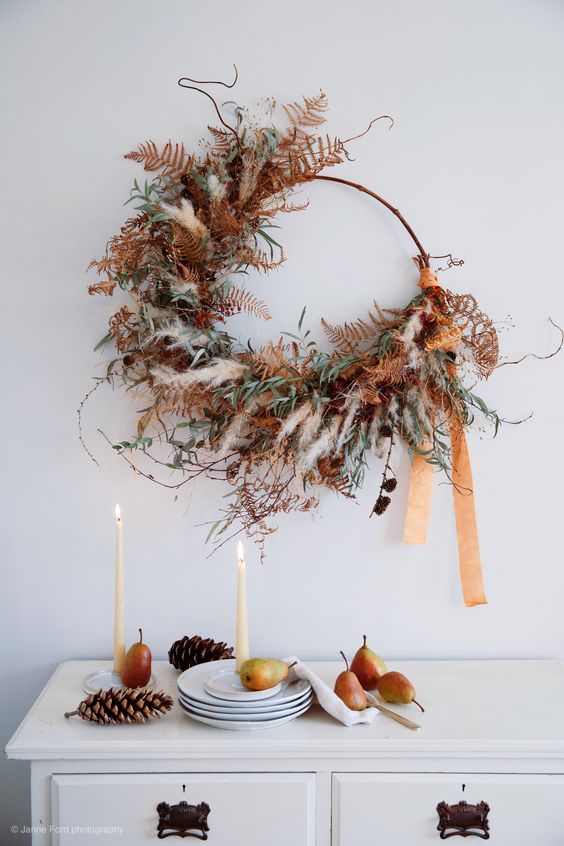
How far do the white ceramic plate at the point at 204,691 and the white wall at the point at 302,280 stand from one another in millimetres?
208

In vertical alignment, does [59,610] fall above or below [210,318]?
below

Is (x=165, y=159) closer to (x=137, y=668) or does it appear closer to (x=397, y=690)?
(x=137, y=668)

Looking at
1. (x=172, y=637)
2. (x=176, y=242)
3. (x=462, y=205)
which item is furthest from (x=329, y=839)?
(x=462, y=205)

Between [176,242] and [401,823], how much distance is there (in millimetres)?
1125

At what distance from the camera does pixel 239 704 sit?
1.20 metres

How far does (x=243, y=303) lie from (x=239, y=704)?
2.56ft

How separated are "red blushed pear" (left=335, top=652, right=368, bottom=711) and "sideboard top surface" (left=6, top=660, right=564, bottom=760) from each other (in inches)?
1.5

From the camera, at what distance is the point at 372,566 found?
5.13ft

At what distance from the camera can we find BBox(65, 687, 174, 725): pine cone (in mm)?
1206

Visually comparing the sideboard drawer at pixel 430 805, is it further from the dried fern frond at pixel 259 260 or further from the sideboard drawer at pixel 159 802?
the dried fern frond at pixel 259 260

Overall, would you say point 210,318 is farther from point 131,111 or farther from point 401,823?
point 401,823

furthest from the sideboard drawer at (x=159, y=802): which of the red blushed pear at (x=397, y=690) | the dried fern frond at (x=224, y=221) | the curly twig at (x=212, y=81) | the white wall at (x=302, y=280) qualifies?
the curly twig at (x=212, y=81)

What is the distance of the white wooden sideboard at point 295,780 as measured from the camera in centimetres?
118

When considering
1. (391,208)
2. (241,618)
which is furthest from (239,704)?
(391,208)
